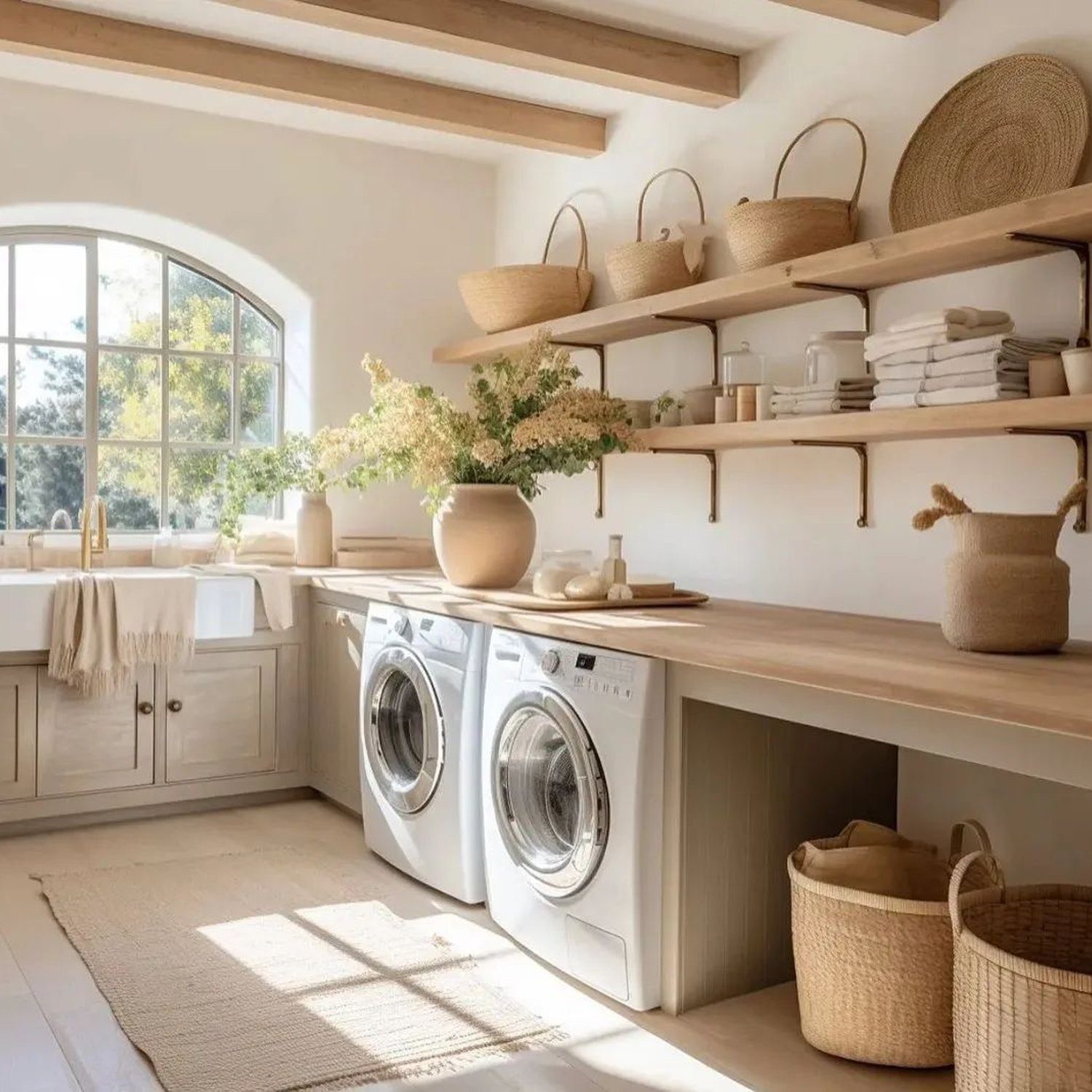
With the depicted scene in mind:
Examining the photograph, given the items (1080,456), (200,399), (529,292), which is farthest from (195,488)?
(1080,456)

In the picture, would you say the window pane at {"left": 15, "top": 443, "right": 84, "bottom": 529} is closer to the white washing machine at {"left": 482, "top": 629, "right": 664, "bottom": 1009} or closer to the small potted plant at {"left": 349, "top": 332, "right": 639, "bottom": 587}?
the small potted plant at {"left": 349, "top": 332, "right": 639, "bottom": 587}

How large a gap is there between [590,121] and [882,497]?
6.38 feet

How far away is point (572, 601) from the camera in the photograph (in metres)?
3.31

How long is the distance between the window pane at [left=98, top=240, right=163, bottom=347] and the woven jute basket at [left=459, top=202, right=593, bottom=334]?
122 centimetres

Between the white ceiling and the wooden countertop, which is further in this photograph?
the white ceiling

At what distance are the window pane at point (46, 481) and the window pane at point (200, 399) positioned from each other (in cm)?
39

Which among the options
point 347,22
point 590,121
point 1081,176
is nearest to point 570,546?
point 590,121

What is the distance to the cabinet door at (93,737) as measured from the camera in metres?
3.92

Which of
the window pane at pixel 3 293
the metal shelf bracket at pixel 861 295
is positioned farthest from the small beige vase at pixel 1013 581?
the window pane at pixel 3 293

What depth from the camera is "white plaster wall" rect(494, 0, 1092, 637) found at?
2857 millimetres

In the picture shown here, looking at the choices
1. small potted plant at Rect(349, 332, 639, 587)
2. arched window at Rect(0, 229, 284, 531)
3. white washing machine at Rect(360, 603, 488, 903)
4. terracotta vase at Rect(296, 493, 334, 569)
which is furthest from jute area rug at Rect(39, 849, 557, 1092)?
arched window at Rect(0, 229, 284, 531)

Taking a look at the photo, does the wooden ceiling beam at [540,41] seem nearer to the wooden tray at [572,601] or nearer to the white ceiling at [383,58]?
the white ceiling at [383,58]

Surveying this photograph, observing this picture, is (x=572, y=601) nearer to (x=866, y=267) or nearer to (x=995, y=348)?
(x=866, y=267)

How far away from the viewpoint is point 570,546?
4.60m
